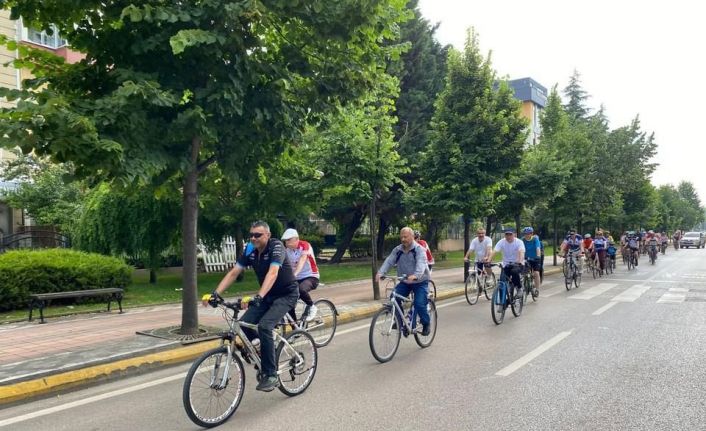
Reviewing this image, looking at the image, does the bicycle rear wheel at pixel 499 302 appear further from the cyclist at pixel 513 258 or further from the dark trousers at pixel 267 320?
the dark trousers at pixel 267 320

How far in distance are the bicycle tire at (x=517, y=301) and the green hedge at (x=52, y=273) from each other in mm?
9262

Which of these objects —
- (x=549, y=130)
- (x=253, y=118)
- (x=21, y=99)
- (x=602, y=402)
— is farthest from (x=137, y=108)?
(x=549, y=130)

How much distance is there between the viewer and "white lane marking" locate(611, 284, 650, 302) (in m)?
13.8

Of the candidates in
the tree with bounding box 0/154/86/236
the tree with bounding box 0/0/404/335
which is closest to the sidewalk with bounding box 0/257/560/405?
the tree with bounding box 0/0/404/335

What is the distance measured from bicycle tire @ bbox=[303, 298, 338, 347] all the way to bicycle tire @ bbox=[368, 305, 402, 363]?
129 cm

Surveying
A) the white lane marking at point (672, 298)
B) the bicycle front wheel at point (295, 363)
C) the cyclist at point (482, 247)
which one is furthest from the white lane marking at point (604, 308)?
the bicycle front wheel at point (295, 363)

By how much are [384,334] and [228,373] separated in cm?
277

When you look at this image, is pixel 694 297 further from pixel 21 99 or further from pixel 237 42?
pixel 21 99

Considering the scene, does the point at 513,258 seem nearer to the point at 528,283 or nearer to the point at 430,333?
the point at 528,283

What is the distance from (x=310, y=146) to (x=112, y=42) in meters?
6.69

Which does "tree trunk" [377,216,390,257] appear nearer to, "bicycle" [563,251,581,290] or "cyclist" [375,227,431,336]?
"bicycle" [563,251,581,290]

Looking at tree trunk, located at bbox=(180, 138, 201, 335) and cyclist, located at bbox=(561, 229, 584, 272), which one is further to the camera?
cyclist, located at bbox=(561, 229, 584, 272)

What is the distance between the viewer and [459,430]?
4605mm

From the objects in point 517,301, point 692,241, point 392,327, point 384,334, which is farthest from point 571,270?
point 692,241
